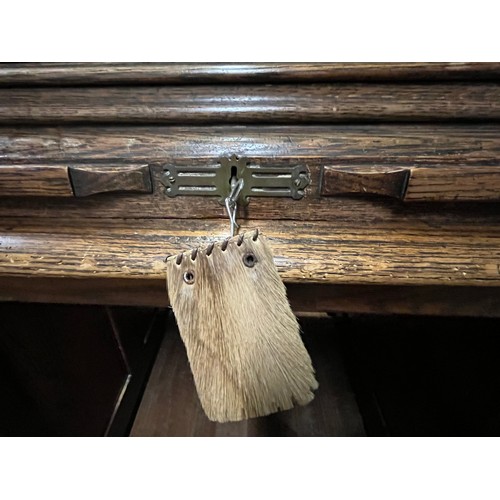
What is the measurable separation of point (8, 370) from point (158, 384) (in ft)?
1.24

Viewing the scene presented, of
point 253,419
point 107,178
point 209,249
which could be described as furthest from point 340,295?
point 253,419

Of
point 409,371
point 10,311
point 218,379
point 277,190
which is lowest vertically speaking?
point 409,371

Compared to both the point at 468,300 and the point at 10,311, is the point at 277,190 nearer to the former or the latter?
the point at 468,300

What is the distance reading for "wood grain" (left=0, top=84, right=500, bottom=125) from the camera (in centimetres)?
34

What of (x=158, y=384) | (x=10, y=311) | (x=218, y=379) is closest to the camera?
(x=218, y=379)

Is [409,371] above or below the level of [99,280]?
below

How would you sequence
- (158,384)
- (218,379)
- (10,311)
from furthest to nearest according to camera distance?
(158,384)
(10,311)
(218,379)

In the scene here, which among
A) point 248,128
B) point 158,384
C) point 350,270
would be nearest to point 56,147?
point 248,128

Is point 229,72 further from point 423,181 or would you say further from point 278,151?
point 423,181

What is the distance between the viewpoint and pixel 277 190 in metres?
0.38

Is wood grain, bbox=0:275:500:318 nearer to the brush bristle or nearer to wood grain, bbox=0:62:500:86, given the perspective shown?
the brush bristle

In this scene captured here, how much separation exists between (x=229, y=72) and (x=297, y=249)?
0.20 m

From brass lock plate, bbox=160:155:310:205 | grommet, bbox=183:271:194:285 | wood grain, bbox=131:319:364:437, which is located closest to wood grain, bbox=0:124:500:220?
brass lock plate, bbox=160:155:310:205

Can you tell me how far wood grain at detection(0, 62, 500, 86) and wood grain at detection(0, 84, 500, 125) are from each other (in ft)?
0.03
